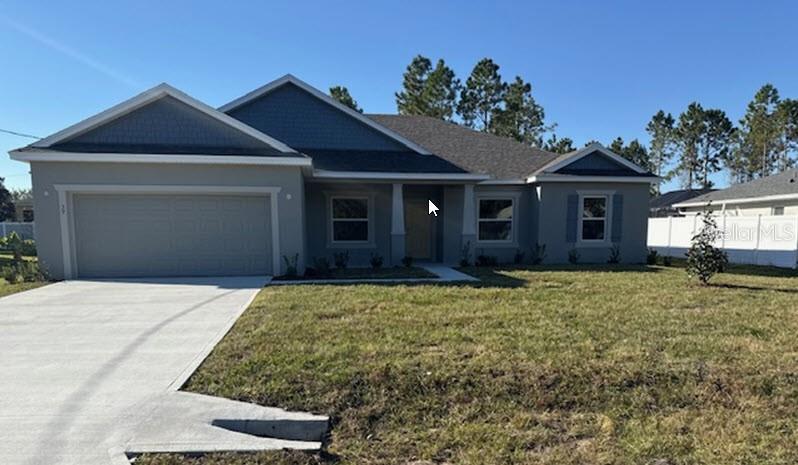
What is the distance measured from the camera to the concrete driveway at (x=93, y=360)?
3.06 m

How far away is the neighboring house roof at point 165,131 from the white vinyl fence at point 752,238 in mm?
15889

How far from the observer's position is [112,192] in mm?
9922

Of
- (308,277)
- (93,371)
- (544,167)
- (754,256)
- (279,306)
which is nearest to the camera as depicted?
(93,371)

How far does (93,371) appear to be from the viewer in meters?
4.25

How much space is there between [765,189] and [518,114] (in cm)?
1868

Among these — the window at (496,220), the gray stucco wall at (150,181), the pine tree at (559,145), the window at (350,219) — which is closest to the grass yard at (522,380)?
the gray stucco wall at (150,181)

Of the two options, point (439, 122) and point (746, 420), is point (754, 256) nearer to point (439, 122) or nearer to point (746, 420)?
point (439, 122)

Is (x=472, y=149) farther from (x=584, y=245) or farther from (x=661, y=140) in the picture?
(x=661, y=140)

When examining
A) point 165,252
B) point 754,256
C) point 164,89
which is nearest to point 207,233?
point 165,252

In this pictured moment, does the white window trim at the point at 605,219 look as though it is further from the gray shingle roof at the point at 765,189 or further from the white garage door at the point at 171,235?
the white garage door at the point at 171,235

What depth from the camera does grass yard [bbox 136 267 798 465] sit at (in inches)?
122

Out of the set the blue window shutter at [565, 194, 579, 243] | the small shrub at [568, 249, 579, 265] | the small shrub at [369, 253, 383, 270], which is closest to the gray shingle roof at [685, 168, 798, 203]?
the blue window shutter at [565, 194, 579, 243]

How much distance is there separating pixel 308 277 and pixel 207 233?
284 centimetres

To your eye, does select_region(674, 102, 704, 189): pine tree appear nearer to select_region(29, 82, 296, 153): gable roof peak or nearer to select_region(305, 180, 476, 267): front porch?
select_region(305, 180, 476, 267): front porch
